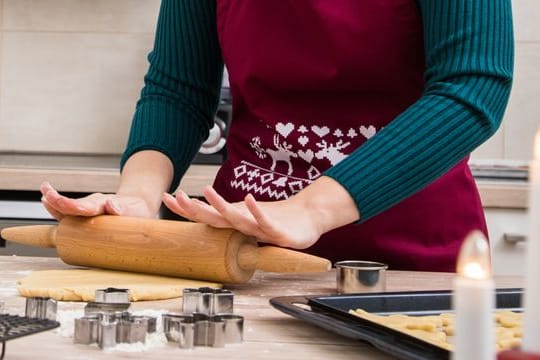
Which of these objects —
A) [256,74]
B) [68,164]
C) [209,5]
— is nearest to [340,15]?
[256,74]

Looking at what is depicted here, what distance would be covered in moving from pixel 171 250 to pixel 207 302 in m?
0.23

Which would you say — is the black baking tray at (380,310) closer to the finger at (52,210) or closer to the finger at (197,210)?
the finger at (197,210)

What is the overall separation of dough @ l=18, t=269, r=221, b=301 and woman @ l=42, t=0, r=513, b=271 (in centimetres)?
7

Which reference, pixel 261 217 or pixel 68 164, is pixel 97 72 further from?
pixel 261 217

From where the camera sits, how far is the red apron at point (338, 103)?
1.13 meters

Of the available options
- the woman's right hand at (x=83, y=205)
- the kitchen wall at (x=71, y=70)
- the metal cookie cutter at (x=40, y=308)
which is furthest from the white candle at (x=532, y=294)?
the kitchen wall at (x=71, y=70)

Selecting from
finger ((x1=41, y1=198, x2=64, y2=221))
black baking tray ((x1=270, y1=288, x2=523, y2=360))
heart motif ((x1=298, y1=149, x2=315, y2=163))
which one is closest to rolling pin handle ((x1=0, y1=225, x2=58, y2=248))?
finger ((x1=41, y1=198, x2=64, y2=221))

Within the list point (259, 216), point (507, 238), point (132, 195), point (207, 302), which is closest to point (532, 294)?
point (207, 302)

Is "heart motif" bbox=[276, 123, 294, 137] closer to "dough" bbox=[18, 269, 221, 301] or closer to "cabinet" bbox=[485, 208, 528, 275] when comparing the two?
"dough" bbox=[18, 269, 221, 301]

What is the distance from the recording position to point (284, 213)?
94cm

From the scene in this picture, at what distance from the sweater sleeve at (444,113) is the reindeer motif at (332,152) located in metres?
0.13

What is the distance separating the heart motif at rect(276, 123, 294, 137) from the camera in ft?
3.84

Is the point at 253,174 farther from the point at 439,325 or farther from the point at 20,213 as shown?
the point at 20,213

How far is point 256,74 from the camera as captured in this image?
3.90ft
